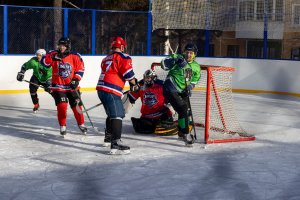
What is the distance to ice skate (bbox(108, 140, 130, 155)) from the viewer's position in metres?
6.09

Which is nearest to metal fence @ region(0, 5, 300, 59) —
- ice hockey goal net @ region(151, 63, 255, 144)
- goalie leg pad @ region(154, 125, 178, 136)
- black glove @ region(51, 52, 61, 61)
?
ice hockey goal net @ region(151, 63, 255, 144)

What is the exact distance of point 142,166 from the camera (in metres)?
5.61

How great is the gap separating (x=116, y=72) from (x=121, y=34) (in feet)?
29.5

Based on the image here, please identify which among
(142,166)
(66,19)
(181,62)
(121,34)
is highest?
(66,19)

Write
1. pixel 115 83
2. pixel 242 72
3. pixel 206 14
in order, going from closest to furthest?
1. pixel 115 83
2. pixel 242 72
3. pixel 206 14

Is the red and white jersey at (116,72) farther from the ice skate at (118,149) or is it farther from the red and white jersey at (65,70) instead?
the red and white jersey at (65,70)

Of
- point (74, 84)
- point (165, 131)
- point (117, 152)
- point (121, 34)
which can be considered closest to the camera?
point (117, 152)

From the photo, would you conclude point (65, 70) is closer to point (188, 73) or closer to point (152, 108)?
point (152, 108)

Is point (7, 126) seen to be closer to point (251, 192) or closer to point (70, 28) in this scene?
point (251, 192)

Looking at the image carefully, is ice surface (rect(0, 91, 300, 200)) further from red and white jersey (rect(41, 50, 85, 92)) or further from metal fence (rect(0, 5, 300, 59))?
metal fence (rect(0, 5, 300, 59))

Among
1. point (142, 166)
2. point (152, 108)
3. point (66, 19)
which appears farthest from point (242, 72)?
point (142, 166)

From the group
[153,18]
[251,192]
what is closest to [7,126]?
[251,192]

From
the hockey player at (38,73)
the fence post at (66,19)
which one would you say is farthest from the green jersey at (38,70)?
the fence post at (66,19)

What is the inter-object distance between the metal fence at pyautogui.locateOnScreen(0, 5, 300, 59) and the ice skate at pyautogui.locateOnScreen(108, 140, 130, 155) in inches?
283
